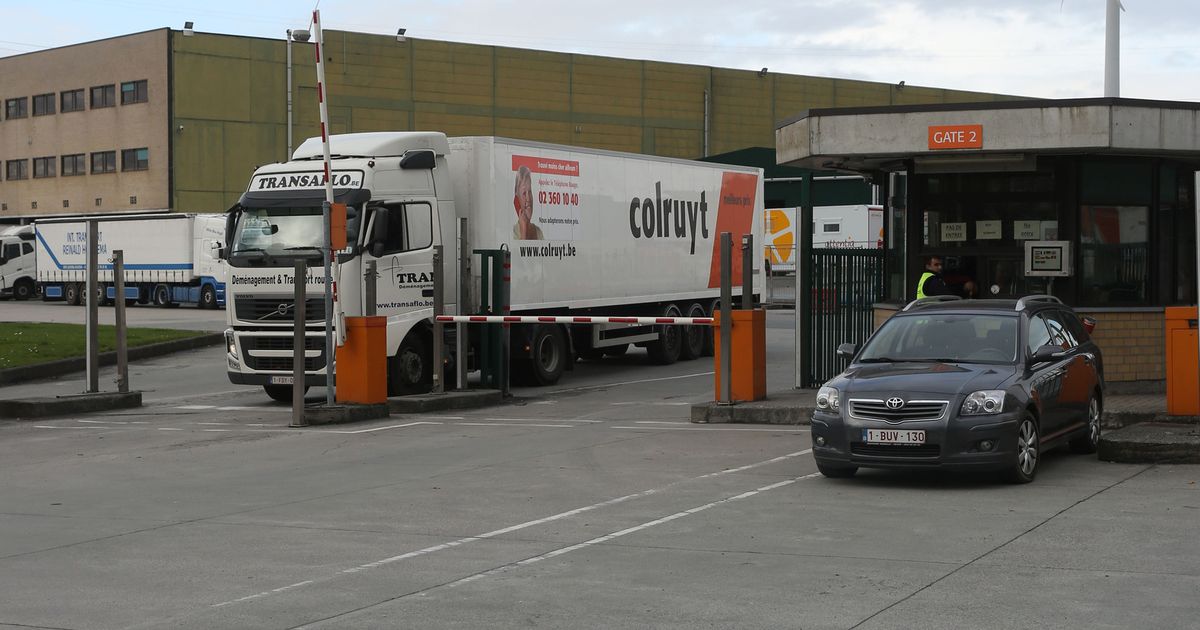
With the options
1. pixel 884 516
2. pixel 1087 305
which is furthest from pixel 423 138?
pixel 884 516

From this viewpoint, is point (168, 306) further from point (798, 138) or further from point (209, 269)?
point (798, 138)

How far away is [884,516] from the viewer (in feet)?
32.6

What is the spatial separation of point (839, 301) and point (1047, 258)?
272 centimetres

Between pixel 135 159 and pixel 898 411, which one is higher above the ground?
pixel 135 159

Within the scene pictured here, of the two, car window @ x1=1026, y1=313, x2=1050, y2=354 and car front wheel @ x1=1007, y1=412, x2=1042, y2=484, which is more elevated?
car window @ x1=1026, y1=313, x2=1050, y2=354

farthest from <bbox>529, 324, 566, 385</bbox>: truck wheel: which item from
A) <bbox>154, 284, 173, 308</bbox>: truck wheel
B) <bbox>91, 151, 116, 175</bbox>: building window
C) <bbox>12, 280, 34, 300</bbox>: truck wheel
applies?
<bbox>91, 151, 116, 175</bbox>: building window

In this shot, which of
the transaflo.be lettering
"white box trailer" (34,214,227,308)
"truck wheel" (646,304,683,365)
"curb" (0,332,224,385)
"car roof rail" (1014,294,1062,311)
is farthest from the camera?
"white box trailer" (34,214,227,308)

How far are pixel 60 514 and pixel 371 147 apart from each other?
9.80 metres

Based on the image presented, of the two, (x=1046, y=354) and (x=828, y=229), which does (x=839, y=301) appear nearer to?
(x=1046, y=354)

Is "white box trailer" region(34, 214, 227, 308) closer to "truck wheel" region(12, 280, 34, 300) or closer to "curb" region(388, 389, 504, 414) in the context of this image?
"truck wheel" region(12, 280, 34, 300)

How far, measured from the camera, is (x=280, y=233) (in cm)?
1922

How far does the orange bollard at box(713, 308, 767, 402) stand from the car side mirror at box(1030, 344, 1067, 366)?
5.01 meters

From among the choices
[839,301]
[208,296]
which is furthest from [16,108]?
[839,301]

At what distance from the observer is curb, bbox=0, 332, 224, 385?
23609 mm
